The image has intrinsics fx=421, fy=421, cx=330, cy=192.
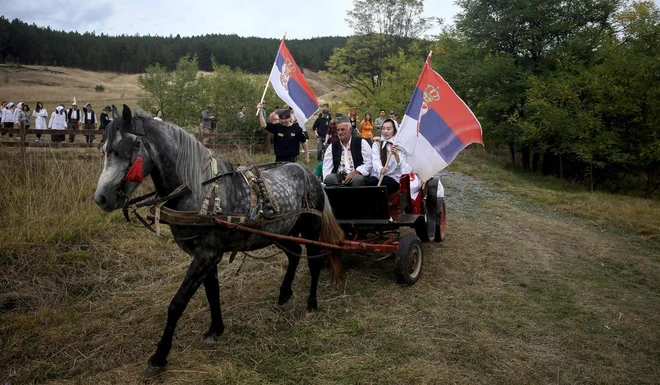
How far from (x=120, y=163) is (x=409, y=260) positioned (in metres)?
3.40

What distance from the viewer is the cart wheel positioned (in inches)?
198

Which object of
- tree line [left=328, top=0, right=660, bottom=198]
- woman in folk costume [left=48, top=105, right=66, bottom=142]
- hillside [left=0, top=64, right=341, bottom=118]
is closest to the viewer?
tree line [left=328, top=0, right=660, bottom=198]

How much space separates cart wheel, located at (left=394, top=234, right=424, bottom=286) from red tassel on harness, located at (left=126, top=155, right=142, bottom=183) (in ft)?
10.2

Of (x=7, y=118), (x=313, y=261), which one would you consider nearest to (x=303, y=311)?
(x=313, y=261)

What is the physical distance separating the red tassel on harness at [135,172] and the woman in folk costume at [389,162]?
10.1ft

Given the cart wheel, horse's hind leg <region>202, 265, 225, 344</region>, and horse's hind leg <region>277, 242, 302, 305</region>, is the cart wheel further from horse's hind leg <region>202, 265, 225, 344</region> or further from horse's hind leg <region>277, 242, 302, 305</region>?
horse's hind leg <region>202, 265, 225, 344</region>

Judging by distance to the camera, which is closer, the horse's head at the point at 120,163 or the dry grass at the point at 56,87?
the horse's head at the point at 120,163

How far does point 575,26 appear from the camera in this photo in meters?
18.5

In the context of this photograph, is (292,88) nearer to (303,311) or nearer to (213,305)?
(303,311)

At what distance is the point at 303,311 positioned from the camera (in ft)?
14.9

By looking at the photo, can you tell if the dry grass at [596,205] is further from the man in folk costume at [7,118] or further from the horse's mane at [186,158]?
the man in folk costume at [7,118]

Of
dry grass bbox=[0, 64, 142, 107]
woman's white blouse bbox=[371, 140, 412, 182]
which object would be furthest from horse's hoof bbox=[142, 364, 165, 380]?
dry grass bbox=[0, 64, 142, 107]

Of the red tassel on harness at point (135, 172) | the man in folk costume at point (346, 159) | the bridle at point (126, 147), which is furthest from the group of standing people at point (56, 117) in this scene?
the red tassel on harness at point (135, 172)

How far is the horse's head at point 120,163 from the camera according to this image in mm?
2977
